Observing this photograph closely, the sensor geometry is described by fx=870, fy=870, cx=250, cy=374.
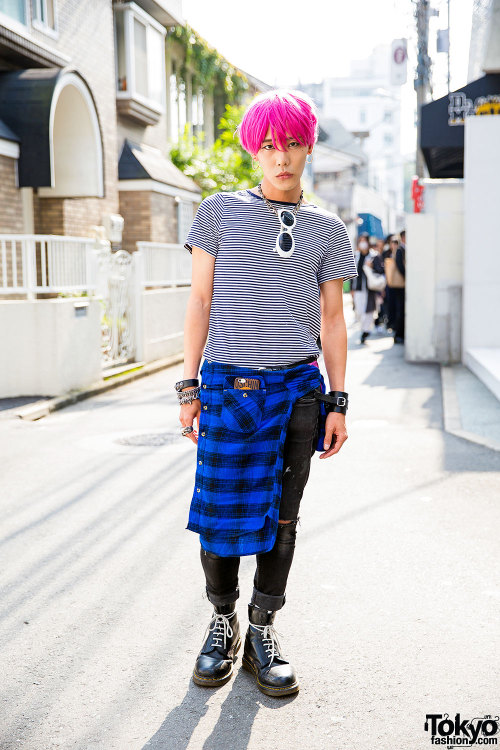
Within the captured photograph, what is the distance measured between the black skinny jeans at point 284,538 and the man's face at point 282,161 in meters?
0.73

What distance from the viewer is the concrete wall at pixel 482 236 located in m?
11.9

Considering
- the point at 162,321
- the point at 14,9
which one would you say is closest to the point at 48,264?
the point at 162,321

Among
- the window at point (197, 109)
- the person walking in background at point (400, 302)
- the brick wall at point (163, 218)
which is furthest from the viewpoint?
the window at point (197, 109)

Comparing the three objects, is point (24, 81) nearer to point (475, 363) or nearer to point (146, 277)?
point (146, 277)

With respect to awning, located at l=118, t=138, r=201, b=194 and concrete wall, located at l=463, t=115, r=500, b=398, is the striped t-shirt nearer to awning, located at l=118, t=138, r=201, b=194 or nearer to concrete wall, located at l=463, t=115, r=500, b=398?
concrete wall, located at l=463, t=115, r=500, b=398

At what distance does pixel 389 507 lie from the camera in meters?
5.50

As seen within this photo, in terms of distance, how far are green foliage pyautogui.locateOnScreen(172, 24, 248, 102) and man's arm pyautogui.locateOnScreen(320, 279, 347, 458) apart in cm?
2116

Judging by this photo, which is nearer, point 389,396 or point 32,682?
point 32,682

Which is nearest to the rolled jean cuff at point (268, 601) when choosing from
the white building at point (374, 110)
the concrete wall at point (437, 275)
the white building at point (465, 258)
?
the white building at point (465, 258)

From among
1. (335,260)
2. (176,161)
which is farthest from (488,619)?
(176,161)

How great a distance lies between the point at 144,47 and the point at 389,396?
12.4 meters

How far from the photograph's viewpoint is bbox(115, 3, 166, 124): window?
60.9 feet

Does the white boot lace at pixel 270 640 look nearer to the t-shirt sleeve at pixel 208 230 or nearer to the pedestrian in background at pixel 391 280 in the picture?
the t-shirt sleeve at pixel 208 230

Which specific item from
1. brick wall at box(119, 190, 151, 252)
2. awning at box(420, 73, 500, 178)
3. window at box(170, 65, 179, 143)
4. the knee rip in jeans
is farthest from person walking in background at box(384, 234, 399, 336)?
the knee rip in jeans
